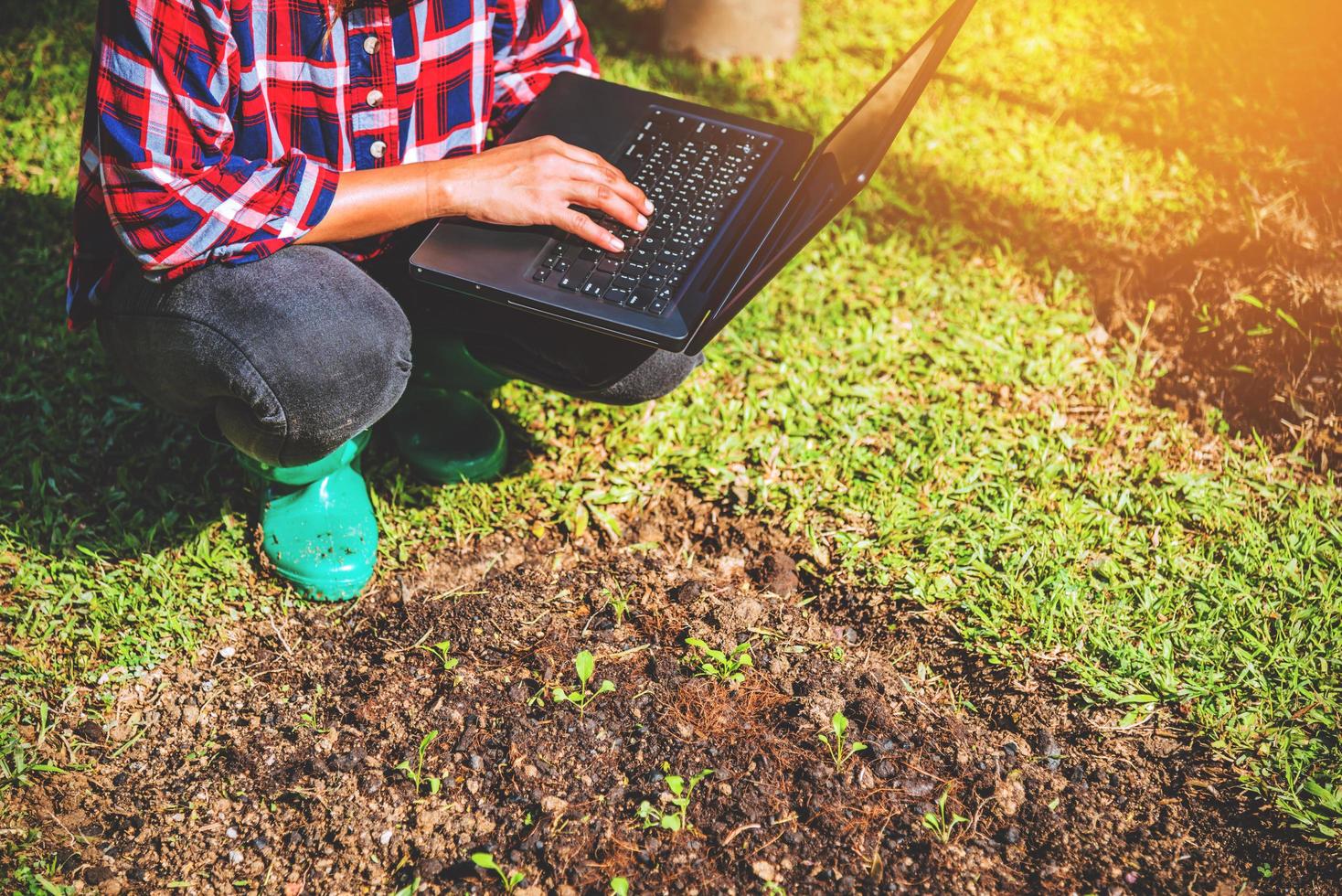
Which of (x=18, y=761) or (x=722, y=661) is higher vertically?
(x=722, y=661)

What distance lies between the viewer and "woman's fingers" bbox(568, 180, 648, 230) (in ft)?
A: 6.66

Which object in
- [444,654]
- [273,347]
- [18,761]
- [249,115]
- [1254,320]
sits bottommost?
[18,761]

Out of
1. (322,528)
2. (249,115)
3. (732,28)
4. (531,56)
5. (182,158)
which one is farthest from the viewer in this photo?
(732,28)

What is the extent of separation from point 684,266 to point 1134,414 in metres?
1.64

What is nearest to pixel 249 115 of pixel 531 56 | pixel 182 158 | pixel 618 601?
pixel 182 158

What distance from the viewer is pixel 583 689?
7.15 feet

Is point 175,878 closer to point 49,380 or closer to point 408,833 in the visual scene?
point 408,833

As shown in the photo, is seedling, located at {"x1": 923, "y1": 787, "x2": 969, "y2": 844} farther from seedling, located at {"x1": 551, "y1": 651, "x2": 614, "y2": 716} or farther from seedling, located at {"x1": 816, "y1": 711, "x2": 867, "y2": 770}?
seedling, located at {"x1": 551, "y1": 651, "x2": 614, "y2": 716}

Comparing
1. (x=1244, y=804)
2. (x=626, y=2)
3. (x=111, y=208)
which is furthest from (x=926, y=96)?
(x=111, y=208)

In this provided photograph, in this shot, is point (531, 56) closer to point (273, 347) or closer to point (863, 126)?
point (863, 126)

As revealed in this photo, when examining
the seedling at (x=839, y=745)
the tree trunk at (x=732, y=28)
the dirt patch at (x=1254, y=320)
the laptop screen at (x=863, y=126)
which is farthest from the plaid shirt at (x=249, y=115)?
the dirt patch at (x=1254, y=320)

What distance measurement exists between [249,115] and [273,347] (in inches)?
17.5

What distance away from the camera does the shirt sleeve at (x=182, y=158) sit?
1625 mm

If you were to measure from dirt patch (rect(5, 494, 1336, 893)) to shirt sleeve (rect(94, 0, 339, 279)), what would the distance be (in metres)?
0.98
